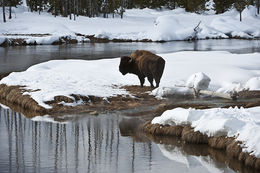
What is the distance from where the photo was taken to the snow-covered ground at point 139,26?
60.6 meters

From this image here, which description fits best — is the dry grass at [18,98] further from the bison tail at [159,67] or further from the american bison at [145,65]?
the bison tail at [159,67]

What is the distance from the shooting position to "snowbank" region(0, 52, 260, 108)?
1709 cm

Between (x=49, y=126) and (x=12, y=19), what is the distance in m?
55.4

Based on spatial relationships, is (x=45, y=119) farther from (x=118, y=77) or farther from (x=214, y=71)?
(x=214, y=71)

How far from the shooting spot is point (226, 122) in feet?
36.2

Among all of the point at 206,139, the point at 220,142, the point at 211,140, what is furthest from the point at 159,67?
the point at 220,142

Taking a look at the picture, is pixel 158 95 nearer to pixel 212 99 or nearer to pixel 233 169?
pixel 212 99

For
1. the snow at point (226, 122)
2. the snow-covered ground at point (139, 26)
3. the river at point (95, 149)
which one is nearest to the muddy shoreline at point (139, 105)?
the snow at point (226, 122)

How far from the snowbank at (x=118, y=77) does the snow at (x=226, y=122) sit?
463 cm

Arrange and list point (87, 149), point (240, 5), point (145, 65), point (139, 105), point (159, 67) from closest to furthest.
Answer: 1. point (87, 149)
2. point (139, 105)
3. point (159, 67)
4. point (145, 65)
5. point (240, 5)

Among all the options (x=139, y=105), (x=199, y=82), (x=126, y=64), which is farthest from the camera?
(x=126, y=64)

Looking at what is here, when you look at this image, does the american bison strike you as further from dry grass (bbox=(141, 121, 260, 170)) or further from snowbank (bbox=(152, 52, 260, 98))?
dry grass (bbox=(141, 121, 260, 170))

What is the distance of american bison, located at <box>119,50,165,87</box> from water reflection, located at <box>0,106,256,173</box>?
11.8ft

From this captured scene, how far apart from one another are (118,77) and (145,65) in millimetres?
2818
